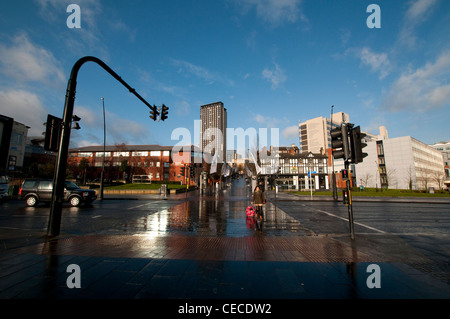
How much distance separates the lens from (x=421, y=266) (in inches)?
168

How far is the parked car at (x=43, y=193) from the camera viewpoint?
14.2m

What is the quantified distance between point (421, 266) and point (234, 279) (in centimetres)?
419

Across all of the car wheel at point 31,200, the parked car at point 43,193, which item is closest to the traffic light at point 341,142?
the parked car at point 43,193

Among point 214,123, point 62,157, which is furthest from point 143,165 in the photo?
point 214,123

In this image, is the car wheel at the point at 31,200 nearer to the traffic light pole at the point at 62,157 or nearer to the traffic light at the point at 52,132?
the traffic light pole at the point at 62,157

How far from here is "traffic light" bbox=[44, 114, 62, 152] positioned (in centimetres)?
623

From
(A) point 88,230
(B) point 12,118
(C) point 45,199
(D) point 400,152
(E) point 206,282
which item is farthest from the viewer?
(D) point 400,152

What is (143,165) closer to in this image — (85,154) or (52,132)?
(85,154)

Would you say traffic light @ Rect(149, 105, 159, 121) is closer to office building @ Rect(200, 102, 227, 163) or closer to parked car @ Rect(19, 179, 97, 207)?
parked car @ Rect(19, 179, 97, 207)

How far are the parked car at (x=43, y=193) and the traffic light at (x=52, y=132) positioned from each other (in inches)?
401
